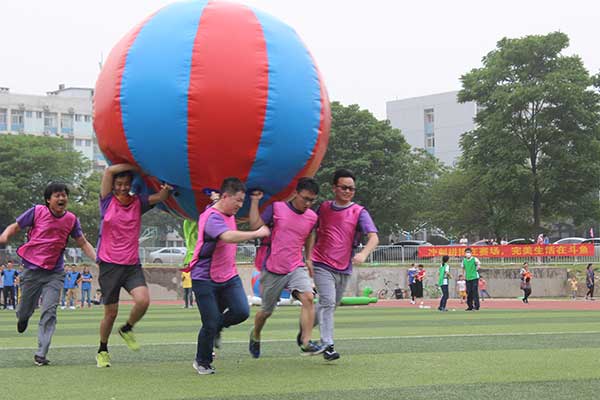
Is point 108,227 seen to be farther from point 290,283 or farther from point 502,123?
point 502,123

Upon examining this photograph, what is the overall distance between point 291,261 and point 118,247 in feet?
5.58

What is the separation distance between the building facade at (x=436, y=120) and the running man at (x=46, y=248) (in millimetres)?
70932

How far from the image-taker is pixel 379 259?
3769 cm

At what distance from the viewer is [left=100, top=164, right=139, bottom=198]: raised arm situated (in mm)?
8172

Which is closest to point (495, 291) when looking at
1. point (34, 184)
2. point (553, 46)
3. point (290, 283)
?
→ point (553, 46)

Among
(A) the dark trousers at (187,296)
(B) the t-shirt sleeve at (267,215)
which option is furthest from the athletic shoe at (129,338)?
(A) the dark trousers at (187,296)

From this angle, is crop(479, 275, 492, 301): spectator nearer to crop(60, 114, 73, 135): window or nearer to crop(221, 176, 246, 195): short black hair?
crop(221, 176, 246, 195): short black hair

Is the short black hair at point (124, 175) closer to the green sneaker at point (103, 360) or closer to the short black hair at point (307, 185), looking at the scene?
the short black hair at point (307, 185)

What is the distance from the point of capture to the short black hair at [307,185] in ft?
27.3

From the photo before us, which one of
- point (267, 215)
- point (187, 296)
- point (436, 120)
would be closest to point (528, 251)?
point (187, 296)

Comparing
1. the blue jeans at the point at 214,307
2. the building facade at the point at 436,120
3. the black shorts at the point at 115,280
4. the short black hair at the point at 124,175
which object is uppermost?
the building facade at the point at 436,120

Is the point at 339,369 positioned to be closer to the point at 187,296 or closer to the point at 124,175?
the point at 124,175

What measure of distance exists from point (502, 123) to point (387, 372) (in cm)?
3836

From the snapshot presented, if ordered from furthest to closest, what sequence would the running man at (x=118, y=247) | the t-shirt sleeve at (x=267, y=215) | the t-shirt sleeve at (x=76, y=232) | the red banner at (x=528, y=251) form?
the red banner at (x=528, y=251) → the t-shirt sleeve at (x=76, y=232) → the t-shirt sleeve at (x=267, y=215) → the running man at (x=118, y=247)
